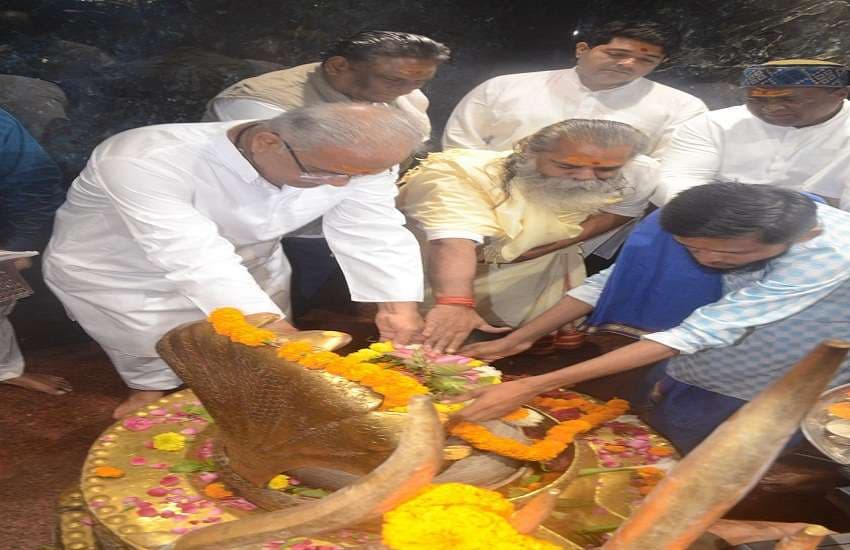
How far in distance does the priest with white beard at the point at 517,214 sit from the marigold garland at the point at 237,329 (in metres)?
0.55

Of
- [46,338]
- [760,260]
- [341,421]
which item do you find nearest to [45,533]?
[46,338]

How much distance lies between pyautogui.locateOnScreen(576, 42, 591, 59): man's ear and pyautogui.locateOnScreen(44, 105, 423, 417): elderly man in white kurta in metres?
0.40

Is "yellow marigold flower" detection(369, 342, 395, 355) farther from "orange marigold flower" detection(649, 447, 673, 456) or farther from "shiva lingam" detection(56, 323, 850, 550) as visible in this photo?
"orange marigold flower" detection(649, 447, 673, 456)

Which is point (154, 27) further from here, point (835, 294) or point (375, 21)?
point (835, 294)

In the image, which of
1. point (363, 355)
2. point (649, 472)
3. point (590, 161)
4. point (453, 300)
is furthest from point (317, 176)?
point (649, 472)

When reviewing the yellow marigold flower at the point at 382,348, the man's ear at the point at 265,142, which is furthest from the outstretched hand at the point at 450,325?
the man's ear at the point at 265,142

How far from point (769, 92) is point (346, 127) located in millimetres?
873

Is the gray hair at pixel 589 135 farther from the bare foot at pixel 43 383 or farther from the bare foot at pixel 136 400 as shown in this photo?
the bare foot at pixel 43 383

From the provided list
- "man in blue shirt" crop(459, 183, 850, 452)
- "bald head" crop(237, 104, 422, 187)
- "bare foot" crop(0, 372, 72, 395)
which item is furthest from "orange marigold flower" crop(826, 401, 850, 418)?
"bare foot" crop(0, 372, 72, 395)

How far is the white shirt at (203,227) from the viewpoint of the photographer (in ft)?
5.44

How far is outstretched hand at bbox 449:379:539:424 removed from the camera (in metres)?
1.55

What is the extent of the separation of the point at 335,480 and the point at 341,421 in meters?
0.19

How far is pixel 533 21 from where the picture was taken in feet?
5.58

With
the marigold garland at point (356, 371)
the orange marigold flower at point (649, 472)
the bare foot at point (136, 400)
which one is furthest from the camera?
the bare foot at point (136, 400)
